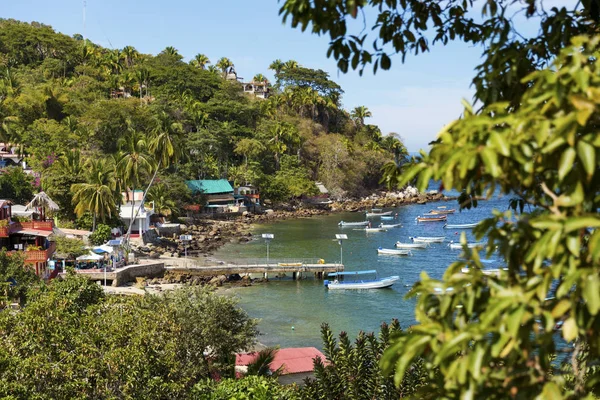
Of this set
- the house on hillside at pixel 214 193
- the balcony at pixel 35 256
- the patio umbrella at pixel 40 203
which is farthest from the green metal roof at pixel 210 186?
the balcony at pixel 35 256

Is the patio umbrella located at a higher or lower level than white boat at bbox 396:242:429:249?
higher

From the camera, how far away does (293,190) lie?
263ft

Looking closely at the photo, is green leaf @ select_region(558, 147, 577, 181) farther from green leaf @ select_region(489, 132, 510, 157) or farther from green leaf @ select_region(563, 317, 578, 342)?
green leaf @ select_region(563, 317, 578, 342)

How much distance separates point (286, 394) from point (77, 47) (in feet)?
279

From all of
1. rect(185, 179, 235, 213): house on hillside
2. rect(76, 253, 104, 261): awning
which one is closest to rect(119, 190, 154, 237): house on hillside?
rect(76, 253, 104, 261): awning

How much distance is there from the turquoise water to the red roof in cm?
426

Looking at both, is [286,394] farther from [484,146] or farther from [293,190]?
[293,190]

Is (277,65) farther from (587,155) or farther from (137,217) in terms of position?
(587,155)

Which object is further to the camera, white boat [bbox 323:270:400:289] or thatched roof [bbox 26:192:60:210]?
white boat [bbox 323:270:400:289]

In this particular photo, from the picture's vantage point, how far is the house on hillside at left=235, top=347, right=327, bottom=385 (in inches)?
864

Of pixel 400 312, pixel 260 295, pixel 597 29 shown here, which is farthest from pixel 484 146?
pixel 260 295

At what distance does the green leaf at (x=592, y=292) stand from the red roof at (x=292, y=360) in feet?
64.3

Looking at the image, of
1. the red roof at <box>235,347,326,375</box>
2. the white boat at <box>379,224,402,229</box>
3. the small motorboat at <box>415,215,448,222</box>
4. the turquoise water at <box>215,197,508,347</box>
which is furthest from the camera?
the small motorboat at <box>415,215,448,222</box>

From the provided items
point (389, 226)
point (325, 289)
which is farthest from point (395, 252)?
point (389, 226)
